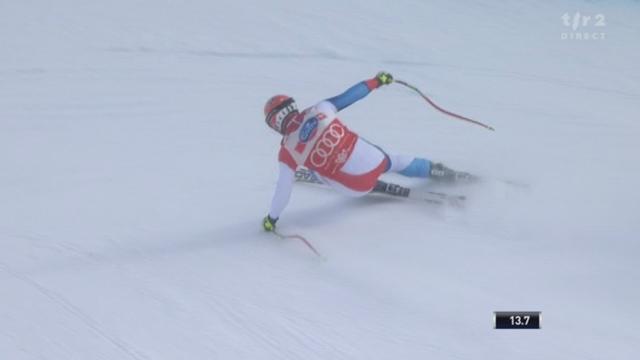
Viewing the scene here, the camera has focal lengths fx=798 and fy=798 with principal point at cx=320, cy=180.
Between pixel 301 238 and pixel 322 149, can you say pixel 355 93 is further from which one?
pixel 301 238

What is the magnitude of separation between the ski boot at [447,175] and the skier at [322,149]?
0.59 ft

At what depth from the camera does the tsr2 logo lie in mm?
2584

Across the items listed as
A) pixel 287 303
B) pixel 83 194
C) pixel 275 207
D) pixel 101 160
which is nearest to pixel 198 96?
pixel 101 160

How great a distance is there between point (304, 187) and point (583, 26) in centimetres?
130

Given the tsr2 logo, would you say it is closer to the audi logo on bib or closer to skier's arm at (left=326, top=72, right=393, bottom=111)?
skier's arm at (left=326, top=72, right=393, bottom=111)

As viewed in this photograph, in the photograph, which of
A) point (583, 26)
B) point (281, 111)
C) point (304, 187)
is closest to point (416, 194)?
point (304, 187)

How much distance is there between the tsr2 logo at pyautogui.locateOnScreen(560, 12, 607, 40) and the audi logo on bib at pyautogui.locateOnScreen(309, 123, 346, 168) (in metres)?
1.24

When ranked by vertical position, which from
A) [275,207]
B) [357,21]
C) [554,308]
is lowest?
[554,308]

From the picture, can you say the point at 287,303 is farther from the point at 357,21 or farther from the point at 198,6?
the point at 198,6

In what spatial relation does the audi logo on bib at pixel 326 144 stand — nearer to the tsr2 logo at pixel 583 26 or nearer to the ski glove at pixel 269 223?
the ski glove at pixel 269 223

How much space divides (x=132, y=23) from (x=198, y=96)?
0.61m

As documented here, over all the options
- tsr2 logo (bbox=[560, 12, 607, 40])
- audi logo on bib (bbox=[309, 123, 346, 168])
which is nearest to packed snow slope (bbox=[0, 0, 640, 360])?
tsr2 logo (bbox=[560, 12, 607, 40])

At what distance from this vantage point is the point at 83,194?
195cm

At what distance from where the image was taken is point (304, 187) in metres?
1.94
